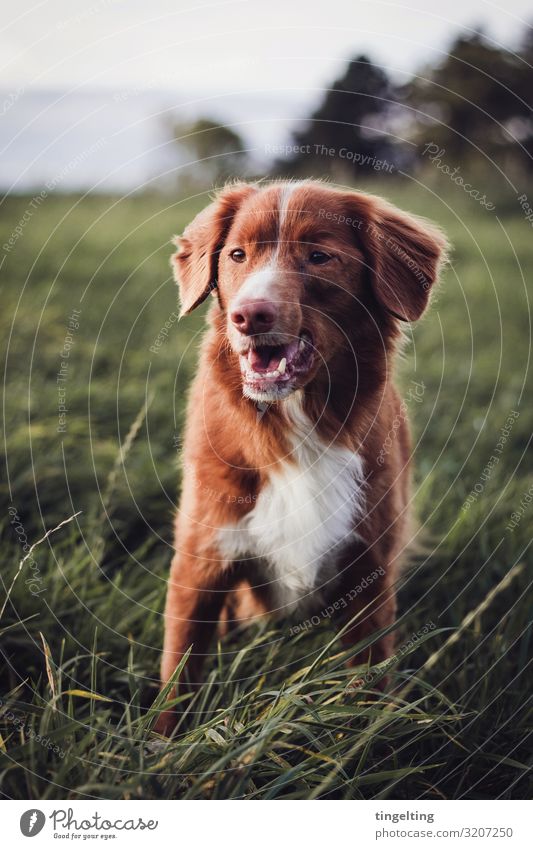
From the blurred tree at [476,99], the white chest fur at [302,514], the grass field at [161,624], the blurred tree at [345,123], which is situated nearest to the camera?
the grass field at [161,624]

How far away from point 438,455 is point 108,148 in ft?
9.48

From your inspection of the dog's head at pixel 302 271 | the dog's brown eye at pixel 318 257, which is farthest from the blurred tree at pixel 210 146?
the dog's brown eye at pixel 318 257

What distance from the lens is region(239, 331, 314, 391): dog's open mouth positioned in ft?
8.17

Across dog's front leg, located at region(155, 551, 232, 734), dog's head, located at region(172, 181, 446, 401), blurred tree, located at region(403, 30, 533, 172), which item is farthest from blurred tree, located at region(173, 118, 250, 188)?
dog's front leg, located at region(155, 551, 232, 734)

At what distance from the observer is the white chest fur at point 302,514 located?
8.98 feet

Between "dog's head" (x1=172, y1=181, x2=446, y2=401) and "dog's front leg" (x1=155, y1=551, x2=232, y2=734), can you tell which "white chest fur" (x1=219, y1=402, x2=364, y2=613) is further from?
"dog's head" (x1=172, y1=181, x2=446, y2=401)

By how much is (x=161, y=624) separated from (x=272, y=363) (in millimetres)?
1375

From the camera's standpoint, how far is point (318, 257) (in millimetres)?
2615

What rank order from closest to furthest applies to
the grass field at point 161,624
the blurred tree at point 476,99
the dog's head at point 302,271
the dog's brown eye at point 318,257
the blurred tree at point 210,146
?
the grass field at point 161,624 → the dog's head at point 302,271 → the dog's brown eye at point 318,257 → the blurred tree at point 210,146 → the blurred tree at point 476,99

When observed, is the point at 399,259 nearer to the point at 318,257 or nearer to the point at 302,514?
the point at 318,257

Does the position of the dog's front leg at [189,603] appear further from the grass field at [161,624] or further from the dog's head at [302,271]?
the dog's head at [302,271]

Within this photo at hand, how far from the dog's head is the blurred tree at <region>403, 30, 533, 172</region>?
2.07 metres

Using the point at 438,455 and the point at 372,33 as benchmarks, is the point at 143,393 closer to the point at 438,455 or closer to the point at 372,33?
the point at 438,455
